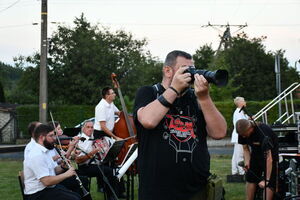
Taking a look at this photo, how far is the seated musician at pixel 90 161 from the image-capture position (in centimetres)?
824

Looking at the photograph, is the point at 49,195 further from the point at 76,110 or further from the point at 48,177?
the point at 76,110

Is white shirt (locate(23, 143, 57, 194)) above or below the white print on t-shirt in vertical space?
below

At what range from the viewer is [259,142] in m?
7.28

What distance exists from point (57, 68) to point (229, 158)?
15568 mm

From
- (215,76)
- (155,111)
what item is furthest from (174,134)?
(215,76)

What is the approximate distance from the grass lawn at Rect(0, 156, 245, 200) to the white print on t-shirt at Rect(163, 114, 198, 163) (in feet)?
19.5

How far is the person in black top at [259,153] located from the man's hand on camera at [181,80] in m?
3.93

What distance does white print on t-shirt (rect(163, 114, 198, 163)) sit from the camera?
3139 mm

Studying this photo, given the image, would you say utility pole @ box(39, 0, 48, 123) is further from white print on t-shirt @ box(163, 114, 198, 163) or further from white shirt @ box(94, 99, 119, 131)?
white print on t-shirt @ box(163, 114, 198, 163)

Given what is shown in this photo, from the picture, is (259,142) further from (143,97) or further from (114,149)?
(143,97)

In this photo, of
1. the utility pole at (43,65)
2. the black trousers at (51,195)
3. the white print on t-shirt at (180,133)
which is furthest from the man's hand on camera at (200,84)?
the utility pole at (43,65)

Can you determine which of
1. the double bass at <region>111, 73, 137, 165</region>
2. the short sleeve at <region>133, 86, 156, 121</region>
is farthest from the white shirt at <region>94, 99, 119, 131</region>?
the short sleeve at <region>133, 86, 156, 121</region>

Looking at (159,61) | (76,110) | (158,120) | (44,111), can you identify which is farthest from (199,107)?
(159,61)

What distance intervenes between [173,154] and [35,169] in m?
3.19
